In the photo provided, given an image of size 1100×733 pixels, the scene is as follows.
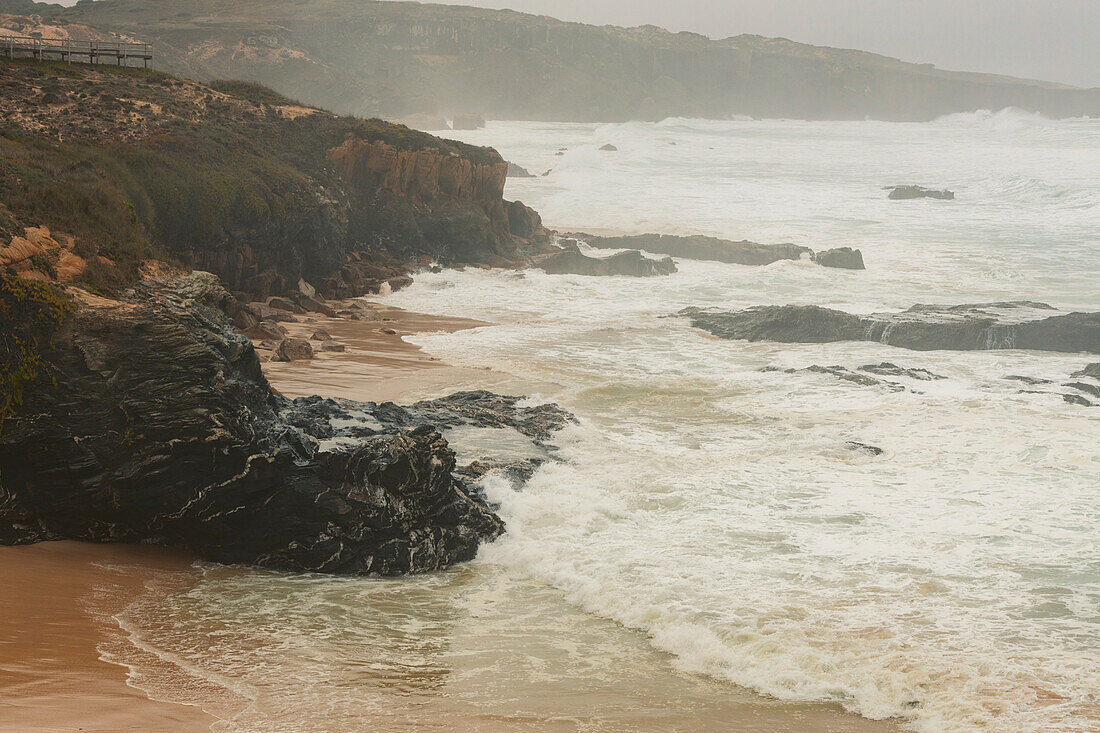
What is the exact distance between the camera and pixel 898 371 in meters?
18.6

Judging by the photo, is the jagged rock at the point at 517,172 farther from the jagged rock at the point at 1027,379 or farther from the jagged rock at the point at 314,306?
the jagged rock at the point at 1027,379

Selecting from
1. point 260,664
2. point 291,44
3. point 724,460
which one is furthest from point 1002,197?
point 291,44

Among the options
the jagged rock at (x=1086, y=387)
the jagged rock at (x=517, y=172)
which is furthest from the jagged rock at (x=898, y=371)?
the jagged rock at (x=517, y=172)

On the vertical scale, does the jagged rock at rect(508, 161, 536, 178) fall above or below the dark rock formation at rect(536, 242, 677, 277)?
above

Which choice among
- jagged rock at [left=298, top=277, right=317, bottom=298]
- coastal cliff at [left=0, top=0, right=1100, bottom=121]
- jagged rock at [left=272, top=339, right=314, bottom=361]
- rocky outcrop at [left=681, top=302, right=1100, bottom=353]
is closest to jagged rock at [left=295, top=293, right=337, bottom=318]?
jagged rock at [left=298, top=277, right=317, bottom=298]

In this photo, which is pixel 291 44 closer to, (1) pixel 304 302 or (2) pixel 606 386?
(1) pixel 304 302

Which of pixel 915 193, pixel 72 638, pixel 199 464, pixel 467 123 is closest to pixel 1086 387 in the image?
pixel 199 464

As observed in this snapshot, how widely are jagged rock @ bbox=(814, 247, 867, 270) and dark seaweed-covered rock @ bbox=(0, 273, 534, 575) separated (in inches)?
1027

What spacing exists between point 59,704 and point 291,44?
105m

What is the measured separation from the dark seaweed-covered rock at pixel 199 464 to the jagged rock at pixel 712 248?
26.0 meters

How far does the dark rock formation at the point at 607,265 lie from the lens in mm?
32094

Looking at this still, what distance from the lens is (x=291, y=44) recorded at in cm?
10112

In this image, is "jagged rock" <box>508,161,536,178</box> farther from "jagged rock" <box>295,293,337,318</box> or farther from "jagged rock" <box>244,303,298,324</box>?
"jagged rock" <box>244,303,298,324</box>

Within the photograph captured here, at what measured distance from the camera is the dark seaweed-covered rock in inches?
357
